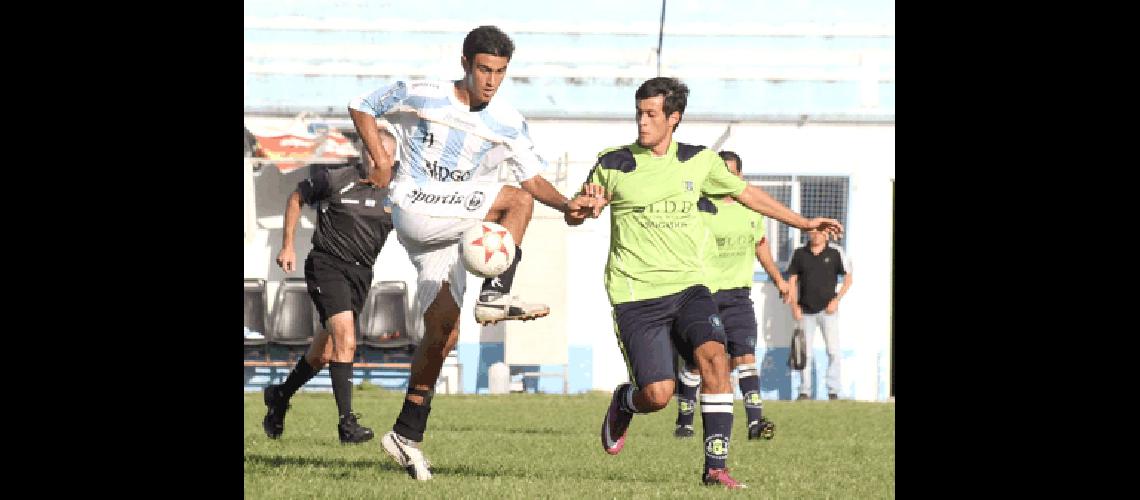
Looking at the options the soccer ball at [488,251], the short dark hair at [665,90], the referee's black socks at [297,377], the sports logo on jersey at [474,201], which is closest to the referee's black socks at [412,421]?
the soccer ball at [488,251]

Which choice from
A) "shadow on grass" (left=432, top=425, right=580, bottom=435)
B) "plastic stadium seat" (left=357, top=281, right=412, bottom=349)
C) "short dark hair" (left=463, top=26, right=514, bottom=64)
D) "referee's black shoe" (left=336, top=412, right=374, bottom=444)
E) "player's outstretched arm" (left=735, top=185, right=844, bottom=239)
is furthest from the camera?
"plastic stadium seat" (left=357, top=281, right=412, bottom=349)

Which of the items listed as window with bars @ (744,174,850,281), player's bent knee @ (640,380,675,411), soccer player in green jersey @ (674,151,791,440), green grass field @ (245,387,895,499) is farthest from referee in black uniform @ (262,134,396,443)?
window with bars @ (744,174,850,281)

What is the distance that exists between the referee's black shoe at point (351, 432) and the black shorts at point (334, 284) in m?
0.67

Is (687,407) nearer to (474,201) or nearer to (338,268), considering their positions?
(338,268)

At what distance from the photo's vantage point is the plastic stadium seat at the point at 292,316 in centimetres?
2189

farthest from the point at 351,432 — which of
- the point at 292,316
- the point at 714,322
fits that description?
the point at 292,316

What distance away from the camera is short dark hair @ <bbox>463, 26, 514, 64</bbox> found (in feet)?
26.0

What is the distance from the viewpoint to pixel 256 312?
2227 cm

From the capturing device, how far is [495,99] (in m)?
8.37

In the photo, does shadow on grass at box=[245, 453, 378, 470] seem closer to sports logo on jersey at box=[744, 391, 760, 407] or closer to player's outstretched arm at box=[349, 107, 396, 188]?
player's outstretched arm at box=[349, 107, 396, 188]
